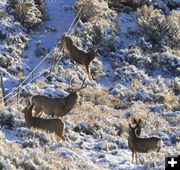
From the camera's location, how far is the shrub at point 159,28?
1188 inches

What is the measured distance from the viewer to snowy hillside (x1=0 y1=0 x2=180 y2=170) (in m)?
13.4

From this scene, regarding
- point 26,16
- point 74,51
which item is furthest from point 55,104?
point 26,16

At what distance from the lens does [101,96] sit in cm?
2247

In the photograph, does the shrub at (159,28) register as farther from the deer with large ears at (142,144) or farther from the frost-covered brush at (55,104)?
the deer with large ears at (142,144)

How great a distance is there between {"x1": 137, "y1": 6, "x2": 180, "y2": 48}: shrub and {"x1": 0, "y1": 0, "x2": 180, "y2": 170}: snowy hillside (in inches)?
2.0

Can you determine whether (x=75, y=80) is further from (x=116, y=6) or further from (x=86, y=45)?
(x=116, y=6)

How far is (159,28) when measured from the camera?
30703 mm

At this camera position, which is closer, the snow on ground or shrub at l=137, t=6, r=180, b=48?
the snow on ground

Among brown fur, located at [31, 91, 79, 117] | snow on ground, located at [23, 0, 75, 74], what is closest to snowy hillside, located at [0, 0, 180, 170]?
snow on ground, located at [23, 0, 75, 74]

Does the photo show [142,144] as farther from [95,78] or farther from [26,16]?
[26,16]

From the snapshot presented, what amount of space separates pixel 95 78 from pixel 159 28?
256 inches

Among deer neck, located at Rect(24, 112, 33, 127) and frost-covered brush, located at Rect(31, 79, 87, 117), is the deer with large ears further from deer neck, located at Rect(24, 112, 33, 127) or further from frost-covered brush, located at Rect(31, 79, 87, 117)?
deer neck, located at Rect(24, 112, 33, 127)

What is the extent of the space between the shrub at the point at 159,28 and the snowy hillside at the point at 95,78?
50mm

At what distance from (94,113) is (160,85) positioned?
767cm
